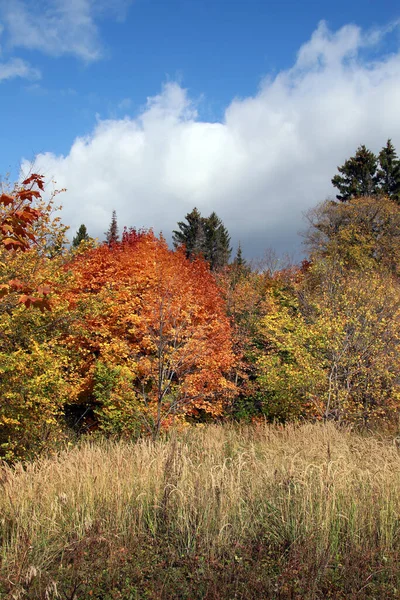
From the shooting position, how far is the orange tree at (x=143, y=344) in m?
10.1

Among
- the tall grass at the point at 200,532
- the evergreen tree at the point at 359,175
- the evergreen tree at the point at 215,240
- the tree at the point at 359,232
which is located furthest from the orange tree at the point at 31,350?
the evergreen tree at the point at 215,240

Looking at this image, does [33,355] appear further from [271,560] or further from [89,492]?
[271,560]

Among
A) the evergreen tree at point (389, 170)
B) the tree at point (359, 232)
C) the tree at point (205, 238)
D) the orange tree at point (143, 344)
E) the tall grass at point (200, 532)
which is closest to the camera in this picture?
the tall grass at point (200, 532)

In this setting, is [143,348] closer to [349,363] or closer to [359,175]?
[349,363]

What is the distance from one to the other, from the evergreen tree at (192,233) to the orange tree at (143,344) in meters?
25.7

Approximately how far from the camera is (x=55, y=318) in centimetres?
954

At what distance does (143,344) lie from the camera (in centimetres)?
1295

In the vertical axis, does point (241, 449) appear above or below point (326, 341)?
below

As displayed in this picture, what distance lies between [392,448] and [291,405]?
25.1 ft

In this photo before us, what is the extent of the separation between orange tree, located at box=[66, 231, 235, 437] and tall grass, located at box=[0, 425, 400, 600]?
13.2ft

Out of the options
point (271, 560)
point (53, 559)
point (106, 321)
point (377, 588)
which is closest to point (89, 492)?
point (53, 559)

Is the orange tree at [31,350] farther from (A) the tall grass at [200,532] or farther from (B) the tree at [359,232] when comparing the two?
(B) the tree at [359,232]

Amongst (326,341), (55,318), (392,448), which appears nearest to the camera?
(392,448)

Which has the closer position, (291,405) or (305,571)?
(305,571)
